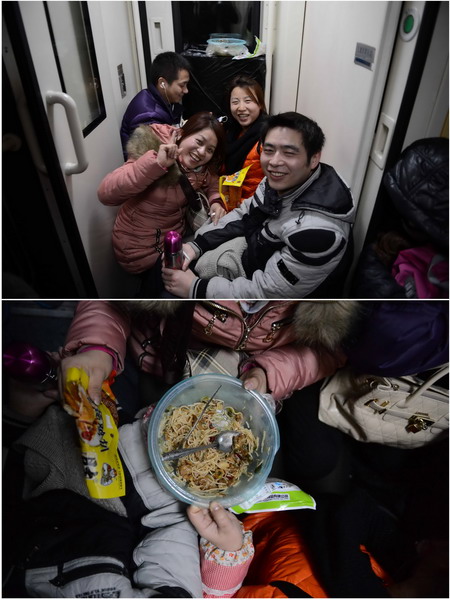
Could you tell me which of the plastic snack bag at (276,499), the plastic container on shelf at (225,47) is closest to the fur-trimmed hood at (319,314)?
the plastic snack bag at (276,499)

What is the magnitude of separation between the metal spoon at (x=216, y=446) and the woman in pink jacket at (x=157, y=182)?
1.28ft

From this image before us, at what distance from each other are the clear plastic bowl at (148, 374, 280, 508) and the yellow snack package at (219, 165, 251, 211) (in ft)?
1.26

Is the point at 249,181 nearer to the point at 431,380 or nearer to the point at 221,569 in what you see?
the point at 431,380

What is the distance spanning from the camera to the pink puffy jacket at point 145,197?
0.78 meters

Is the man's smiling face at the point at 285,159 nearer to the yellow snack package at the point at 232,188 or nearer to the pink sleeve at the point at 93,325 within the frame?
the yellow snack package at the point at 232,188

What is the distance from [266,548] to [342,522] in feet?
0.59

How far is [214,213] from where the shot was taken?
0.84 m

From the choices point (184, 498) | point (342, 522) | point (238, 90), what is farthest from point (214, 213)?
point (342, 522)

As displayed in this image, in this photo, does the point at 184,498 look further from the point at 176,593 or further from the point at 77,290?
the point at 77,290

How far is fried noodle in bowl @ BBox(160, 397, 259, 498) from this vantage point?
35.0 inches

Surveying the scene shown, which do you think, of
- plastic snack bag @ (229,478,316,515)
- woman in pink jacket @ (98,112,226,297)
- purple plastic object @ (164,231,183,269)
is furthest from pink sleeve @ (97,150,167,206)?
plastic snack bag @ (229,478,316,515)

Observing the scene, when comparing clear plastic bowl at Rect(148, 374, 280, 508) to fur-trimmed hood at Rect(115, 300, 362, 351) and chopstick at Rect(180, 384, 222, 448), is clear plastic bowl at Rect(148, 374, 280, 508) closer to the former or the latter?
chopstick at Rect(180, 384, 222, 448)

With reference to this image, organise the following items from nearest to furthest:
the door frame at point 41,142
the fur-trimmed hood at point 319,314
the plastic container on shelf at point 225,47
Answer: the door frame at point 41,142
the plastic container on shelf at point 225,47
the fur-trimmed hood at point 319,314

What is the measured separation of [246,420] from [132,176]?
565 millimetres
